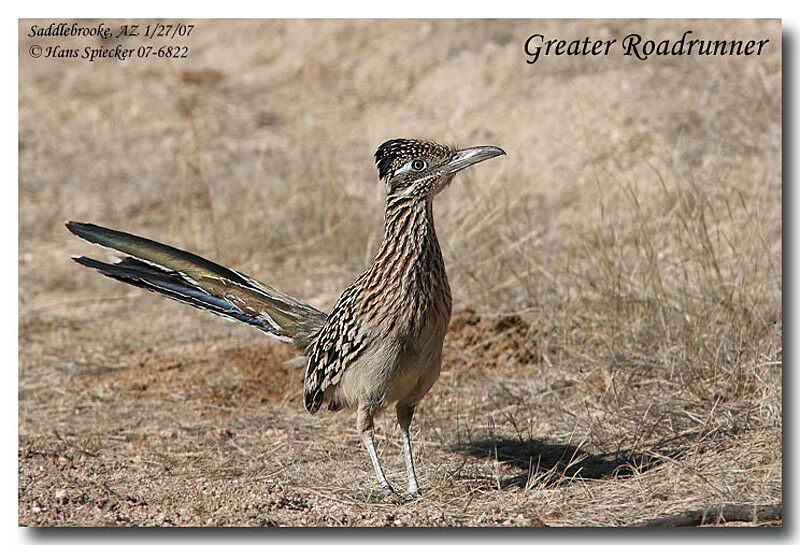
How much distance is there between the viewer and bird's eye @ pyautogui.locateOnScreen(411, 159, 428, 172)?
3.83 m

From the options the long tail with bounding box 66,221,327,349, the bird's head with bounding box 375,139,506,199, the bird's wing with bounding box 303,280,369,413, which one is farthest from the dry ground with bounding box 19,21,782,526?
the bird's head with bounding box 375,139,506,199

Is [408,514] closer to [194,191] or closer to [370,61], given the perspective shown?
[194,191]

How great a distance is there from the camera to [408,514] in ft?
12.8

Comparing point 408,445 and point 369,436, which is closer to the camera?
point 369,436

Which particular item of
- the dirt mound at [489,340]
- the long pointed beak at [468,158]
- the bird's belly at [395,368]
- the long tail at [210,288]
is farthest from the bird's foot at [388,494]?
the dirt mound at [489,340]

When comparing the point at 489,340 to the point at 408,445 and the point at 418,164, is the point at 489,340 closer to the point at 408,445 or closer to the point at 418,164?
the point at 408,445

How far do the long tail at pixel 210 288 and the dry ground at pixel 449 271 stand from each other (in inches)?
25.1

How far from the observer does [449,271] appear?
639 cm

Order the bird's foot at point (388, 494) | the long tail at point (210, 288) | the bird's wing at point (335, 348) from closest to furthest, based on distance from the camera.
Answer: the bird's wing at point (335, 348)
the bird's foot at point (388, 494)
the long tail at point (210, 288)

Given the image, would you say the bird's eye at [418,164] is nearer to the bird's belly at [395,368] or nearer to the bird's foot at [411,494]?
the bird's belly at [395,368]

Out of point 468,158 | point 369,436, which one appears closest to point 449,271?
point 369,436

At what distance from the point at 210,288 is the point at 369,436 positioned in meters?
1.15

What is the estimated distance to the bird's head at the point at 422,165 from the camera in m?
3.80

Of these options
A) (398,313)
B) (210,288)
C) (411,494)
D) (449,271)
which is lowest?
(411,494)
